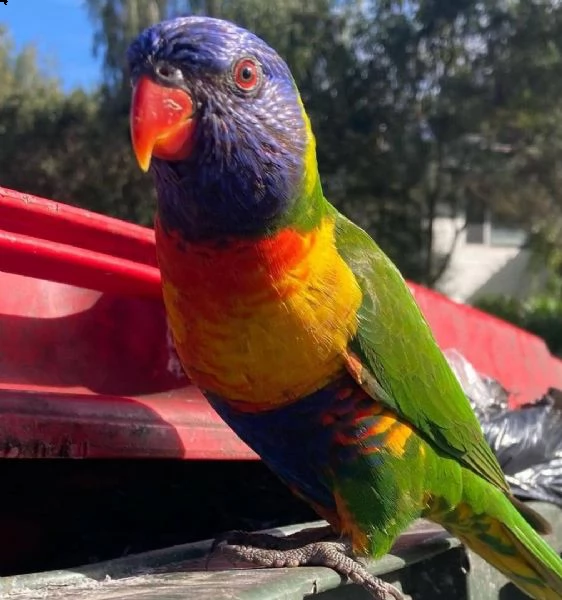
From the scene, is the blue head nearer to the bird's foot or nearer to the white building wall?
the bird's foot

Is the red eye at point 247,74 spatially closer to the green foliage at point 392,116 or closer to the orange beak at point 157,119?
the orange beak at point 157,119

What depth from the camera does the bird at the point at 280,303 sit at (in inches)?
53.4

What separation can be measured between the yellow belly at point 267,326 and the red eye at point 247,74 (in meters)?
0.30

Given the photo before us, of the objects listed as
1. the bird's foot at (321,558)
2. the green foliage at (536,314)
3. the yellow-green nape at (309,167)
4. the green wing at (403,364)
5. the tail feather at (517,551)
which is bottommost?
the green foliage at (536,314)

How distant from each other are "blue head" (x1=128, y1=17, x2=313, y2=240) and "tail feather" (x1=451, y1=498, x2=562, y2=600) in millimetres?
965

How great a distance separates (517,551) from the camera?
6.28 ft

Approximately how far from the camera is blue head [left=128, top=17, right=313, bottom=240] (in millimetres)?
1319

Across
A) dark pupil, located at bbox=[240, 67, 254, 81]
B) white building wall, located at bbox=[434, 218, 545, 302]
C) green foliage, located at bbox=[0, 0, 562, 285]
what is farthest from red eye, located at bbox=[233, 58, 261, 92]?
white building wall, located at bbox=[434, 218, 545, 302]

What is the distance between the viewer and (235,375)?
1.51 metres

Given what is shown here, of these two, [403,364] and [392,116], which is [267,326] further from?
[392,116]

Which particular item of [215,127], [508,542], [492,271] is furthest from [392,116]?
[215,127]

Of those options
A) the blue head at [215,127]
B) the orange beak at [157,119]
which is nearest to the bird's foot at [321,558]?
the blue head at [215,127]

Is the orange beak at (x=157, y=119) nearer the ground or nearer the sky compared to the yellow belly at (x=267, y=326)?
nearer the sky

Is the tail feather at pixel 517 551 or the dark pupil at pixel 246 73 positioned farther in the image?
the tail feather at pixel 517 551
